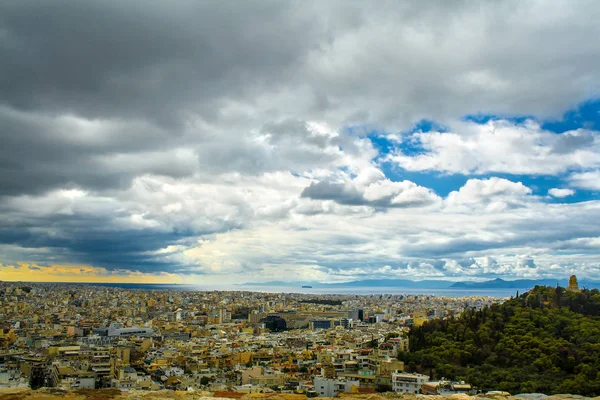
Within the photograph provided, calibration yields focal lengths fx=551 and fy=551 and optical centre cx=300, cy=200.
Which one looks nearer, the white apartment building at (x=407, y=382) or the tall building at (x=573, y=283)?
the white apartment building at (x=407, y=382)

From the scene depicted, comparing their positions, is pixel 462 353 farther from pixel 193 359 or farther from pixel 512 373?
pixel 193 359

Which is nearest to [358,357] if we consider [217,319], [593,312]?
[593,312]

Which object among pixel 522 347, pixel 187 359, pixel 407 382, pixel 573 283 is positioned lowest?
pixel 187 359

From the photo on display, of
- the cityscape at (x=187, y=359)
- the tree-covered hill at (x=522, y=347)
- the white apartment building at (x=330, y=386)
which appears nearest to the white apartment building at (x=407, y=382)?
the cityscape at (x=187, y=359)

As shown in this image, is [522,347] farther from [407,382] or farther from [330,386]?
[330,386]

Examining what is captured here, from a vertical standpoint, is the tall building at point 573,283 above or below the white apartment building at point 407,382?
above

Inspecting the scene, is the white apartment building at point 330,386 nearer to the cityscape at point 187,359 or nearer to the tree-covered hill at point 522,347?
the cityscape at point 187,359

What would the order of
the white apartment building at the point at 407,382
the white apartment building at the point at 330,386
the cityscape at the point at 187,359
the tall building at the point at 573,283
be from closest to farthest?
1. the white apartment building at the point at 330,386
2. the cityscape at the point at 187,359
3. the white apartment building at the point at 407,382
4. the tall building at the point at 573,283

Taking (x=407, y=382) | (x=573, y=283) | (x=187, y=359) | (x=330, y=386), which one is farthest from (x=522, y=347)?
(x=187, y=359)
